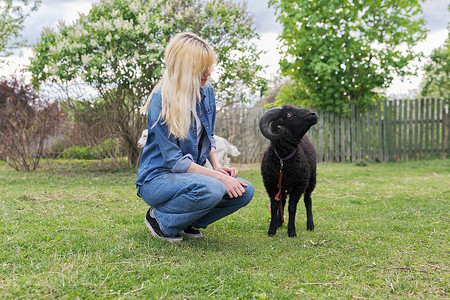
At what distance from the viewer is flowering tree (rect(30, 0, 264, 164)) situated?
7.82m

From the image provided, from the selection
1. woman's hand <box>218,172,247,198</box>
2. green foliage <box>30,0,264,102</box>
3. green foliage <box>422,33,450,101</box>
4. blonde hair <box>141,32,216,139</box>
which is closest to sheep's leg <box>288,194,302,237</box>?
woman's hand <box>218,172,247,198</box>

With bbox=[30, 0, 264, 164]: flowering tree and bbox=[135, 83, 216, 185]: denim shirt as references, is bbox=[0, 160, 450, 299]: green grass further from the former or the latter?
bbox=[30, 0, 264, 164]: flowering tree

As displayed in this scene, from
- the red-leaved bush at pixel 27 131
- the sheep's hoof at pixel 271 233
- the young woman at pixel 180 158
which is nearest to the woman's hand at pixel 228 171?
the young woman at pixel 180 158

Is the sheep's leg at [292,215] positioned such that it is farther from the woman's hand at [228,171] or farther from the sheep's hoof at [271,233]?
the woman's hand at [228,171]

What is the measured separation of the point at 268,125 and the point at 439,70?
→ 39.3 ft

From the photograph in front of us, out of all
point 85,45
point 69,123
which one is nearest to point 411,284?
point 85,45

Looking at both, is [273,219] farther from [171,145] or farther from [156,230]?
[171,145]

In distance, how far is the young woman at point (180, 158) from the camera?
3033mm

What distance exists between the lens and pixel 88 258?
2809mm

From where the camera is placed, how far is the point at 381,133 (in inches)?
487

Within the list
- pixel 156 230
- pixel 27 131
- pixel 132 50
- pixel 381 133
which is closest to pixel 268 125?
pixel 156 230

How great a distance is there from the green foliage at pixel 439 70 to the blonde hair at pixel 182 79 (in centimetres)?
1218

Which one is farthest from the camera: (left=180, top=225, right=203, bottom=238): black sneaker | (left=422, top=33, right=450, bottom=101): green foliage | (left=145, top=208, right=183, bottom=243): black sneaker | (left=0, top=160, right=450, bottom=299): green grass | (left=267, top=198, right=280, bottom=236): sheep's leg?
(left=422, top=33, right=450, bottom=101): green foliage

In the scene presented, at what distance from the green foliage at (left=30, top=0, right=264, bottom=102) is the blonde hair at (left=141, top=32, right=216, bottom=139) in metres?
4.80
